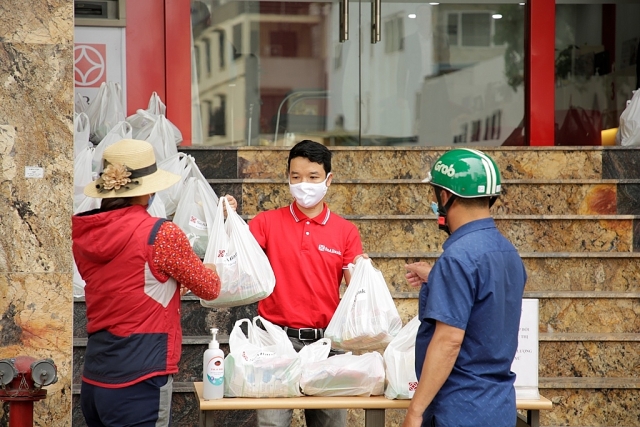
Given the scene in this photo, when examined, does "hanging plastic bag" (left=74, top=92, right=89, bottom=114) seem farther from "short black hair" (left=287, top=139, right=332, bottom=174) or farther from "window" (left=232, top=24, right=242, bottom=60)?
"short black hair" (left=287, top=139, right=332, bottom=174)

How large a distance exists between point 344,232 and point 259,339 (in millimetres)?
669

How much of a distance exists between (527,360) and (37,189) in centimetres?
240

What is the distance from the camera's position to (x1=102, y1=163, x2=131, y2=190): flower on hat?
315 cm

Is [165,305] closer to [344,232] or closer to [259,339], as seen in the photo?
[259,339]

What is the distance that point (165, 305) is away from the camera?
3189 mm

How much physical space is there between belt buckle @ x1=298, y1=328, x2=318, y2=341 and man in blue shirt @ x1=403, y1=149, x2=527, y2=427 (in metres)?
0.98

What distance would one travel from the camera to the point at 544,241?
620 centimetres

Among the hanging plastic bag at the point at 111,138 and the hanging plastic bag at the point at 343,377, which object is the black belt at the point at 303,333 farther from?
the hanging plastic bag at the point at 111,138

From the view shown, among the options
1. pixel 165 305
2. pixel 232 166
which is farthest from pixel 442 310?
→ pixel 232 166

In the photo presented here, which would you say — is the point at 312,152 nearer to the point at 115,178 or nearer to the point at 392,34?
the point at 115,178

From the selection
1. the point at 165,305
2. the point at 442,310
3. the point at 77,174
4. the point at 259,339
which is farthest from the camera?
the point at 77,174

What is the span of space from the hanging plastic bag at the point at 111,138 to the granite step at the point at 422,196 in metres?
0.70

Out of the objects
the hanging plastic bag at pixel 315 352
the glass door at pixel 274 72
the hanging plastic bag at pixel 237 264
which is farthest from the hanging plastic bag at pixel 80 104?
the hanging plastic bag at pixel 315 352

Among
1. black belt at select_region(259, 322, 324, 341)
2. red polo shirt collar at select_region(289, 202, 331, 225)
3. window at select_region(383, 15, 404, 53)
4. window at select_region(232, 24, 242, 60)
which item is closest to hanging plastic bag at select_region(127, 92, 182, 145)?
window at select_region(232, 24, 242, 60)
